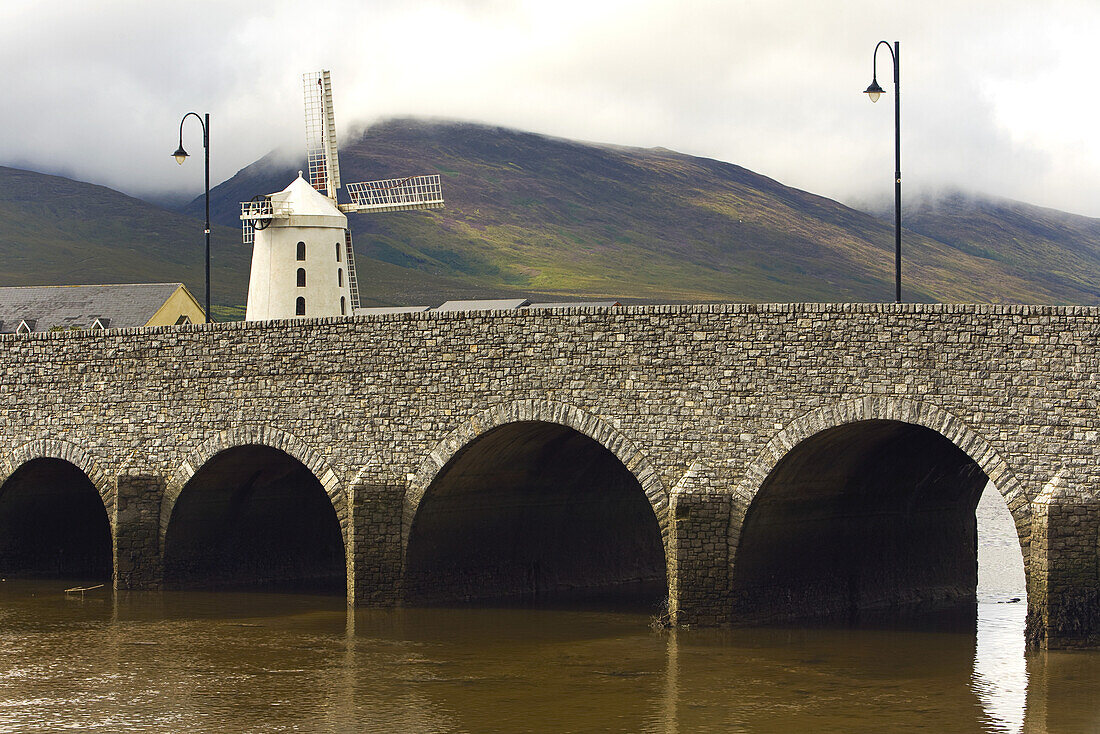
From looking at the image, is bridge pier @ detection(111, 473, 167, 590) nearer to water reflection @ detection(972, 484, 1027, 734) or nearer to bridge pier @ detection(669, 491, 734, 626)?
bridge pier @ detection(669, 491, 734, 626)

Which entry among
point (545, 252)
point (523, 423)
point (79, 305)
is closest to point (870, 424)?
point (523, 423)

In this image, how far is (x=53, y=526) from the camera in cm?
3091

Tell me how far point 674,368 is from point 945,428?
13.5ft

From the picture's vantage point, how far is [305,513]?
98.8 ft

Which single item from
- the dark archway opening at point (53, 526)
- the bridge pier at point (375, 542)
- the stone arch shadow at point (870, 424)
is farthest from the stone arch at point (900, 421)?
the dark archway opening at point (53, 526)

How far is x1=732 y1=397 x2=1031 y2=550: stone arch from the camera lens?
20.1 meters

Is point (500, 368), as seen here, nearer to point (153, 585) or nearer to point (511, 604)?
point (511, 604)

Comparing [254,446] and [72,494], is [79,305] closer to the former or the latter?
[72,494]

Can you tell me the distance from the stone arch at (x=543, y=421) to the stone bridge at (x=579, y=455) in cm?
4

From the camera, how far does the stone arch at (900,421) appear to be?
20125 mm

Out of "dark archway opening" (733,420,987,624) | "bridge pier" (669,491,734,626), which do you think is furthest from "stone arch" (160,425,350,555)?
"dark archway opening" (733,420,987,624)

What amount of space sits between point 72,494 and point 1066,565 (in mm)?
20154

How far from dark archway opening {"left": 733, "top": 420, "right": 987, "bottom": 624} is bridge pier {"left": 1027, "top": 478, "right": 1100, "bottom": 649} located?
8.92 ft

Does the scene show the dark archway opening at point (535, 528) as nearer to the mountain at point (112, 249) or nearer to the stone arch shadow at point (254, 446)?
the stone arch shadow at point (254, 446)
